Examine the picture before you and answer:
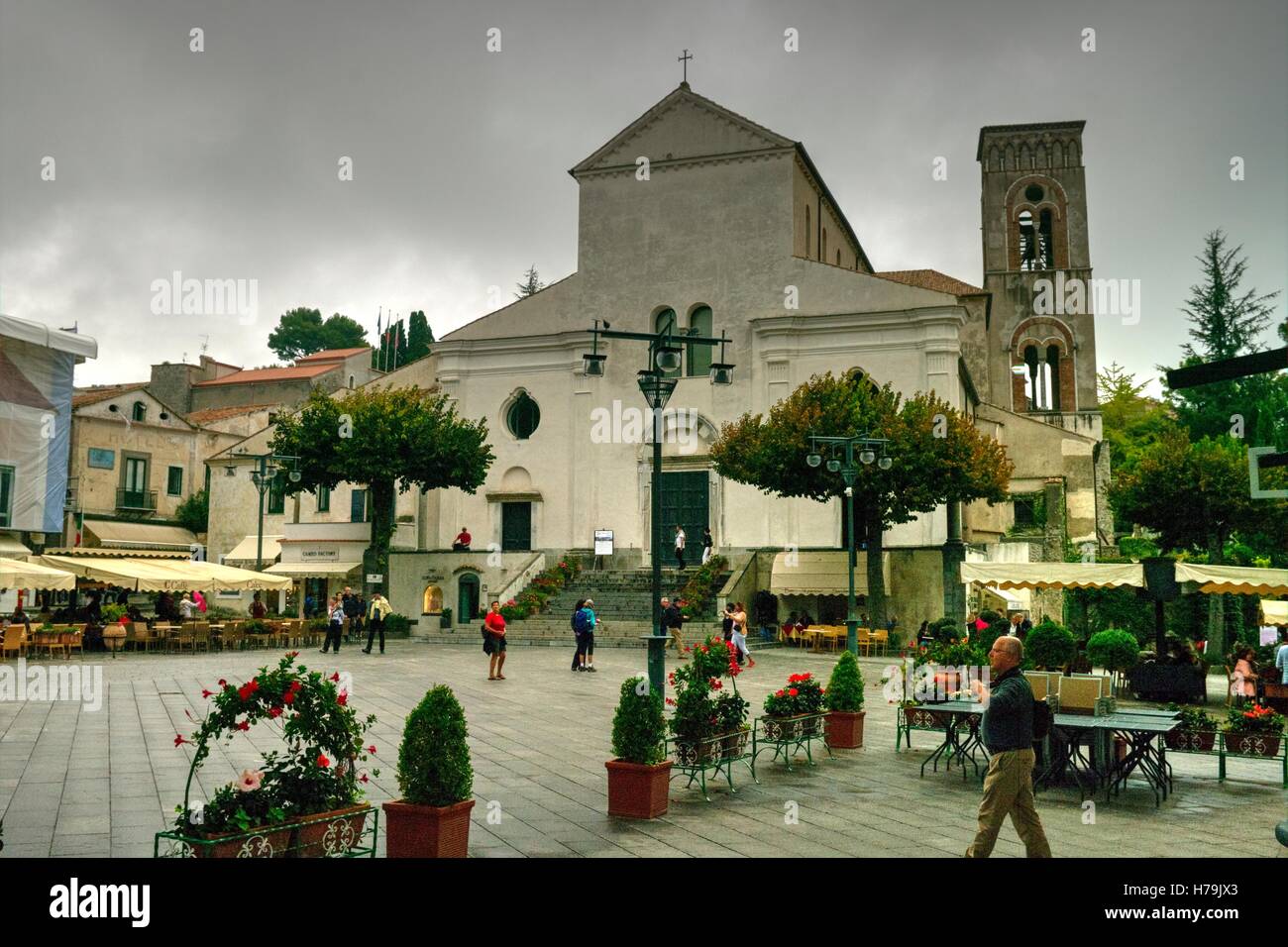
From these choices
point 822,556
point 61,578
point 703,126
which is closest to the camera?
point 61,578

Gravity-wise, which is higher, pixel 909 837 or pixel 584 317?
pixel 584 317

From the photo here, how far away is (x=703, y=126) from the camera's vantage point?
37.3 meters

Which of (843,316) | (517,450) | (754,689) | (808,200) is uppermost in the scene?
(808,200)

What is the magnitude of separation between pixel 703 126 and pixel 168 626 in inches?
954

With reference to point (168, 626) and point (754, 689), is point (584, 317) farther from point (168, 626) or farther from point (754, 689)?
point (754, 689)

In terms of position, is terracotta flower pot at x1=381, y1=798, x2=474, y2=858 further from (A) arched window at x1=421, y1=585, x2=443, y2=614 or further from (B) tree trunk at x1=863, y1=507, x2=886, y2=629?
(A) arched window at x1=421, y1=585, x2=443, y2=614

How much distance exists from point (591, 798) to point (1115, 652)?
13618 millimetres

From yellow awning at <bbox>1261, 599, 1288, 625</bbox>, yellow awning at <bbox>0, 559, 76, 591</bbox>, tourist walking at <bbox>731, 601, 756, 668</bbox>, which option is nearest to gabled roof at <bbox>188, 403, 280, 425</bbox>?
yellow awning at <bbox>0, 559, 76, 591</bbox>

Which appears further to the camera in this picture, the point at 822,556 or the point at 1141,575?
the point at 822,556

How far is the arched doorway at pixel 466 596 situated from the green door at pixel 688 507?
676 cm

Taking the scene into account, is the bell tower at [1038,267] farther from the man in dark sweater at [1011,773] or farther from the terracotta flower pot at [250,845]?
the terracotta flower pot at [250,845]
